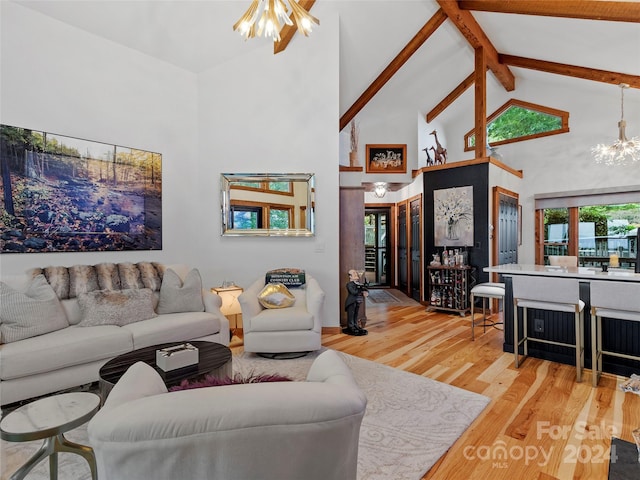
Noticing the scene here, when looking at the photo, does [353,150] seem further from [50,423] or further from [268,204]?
[50,423]

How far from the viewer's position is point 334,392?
2.82 ft

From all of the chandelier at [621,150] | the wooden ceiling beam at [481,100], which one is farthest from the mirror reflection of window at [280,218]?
the chandelier at [621,150]

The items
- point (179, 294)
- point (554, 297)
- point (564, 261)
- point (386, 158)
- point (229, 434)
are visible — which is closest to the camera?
point (229, 434)

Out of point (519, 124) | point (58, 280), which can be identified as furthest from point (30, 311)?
point (519, 124)

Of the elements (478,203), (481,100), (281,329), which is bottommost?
(281,329)

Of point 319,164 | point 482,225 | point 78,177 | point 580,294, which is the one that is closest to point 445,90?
point 482,225

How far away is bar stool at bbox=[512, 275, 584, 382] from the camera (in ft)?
8.95

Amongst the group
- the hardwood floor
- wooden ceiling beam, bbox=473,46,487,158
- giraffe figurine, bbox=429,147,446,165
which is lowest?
the hardwood floor

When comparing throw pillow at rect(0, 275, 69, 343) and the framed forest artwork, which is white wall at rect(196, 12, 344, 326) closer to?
the framed forest artwork

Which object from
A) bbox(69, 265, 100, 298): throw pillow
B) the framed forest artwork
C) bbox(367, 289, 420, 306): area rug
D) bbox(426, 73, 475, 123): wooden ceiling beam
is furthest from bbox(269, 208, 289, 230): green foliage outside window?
bbox(426, 73, 475, 123): wooden ceiling beam

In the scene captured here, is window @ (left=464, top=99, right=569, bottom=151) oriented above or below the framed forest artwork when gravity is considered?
above

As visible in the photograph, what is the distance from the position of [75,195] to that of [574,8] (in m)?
5.86

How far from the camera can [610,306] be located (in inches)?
102

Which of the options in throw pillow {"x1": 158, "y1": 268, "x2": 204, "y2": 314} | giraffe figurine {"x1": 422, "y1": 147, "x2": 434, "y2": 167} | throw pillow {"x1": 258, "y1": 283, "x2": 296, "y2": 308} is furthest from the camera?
giraffe figurine {"x1": 422, "y1": 147, "x2": 434, "y2": 167}
